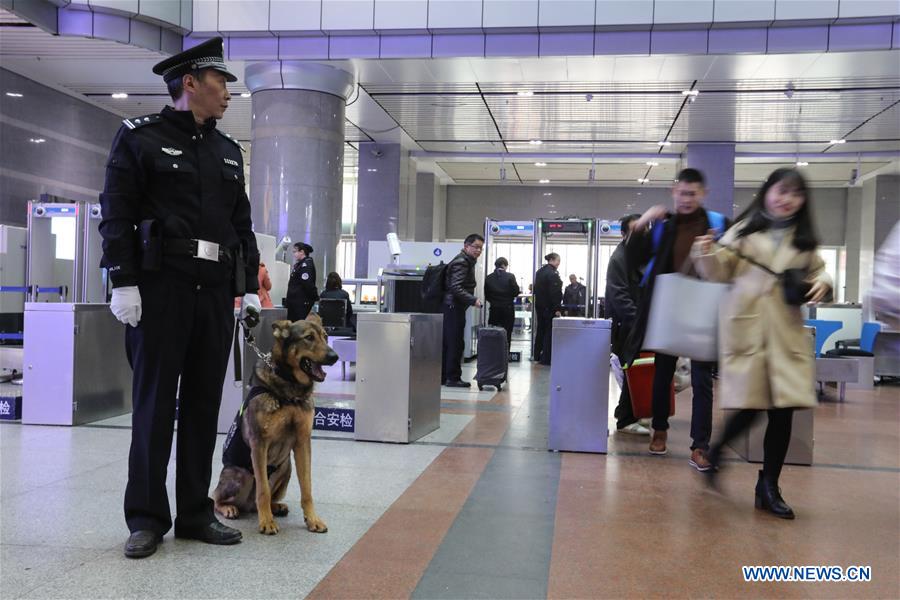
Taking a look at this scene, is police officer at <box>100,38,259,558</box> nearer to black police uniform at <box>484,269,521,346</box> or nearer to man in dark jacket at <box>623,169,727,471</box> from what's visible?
man in dark jacket at <box>623,169,727,471</box>

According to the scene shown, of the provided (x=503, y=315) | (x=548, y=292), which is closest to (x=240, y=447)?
(x=503, y=315)

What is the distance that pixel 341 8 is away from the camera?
12.1 metres

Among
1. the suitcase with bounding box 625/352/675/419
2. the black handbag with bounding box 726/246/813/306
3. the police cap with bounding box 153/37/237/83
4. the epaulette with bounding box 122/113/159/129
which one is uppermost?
the police cap with bounding box 153/37/237/83

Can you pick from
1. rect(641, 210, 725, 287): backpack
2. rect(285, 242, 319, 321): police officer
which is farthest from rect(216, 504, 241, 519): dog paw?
rect(285, 242, 319, 321): police officer

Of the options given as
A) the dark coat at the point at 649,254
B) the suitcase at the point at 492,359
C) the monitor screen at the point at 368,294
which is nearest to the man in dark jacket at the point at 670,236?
the dark coat at the point at 649,254

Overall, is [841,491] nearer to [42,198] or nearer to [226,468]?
[226,468]

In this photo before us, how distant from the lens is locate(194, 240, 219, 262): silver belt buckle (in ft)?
10.5

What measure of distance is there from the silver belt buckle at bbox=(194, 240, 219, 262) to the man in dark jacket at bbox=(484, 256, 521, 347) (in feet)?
30.9

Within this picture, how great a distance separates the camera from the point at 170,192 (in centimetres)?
320

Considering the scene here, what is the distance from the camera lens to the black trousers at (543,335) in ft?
42.7

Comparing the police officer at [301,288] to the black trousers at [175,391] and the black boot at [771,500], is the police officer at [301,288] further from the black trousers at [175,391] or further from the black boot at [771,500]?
the black boot at [771,500]

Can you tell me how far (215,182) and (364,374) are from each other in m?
2.71

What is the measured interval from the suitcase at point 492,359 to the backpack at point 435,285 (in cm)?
74

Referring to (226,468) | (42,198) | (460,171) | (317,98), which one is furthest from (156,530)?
(460,171)
